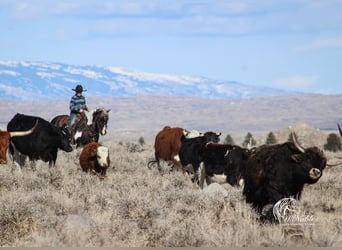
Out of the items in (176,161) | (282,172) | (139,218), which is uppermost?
(282,172)

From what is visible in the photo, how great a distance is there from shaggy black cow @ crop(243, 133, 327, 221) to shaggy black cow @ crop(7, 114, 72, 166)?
880 cm

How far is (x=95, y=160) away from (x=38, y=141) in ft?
6.07

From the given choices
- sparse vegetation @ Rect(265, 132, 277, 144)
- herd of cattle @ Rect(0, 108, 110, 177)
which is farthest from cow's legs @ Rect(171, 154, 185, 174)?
sparse vegetation @ Rect(265, 132, 277, 144)

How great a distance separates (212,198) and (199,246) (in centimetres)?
312

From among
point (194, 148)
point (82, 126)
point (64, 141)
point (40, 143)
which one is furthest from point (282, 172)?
point (82, 126)

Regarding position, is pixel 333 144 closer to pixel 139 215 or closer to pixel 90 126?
pixel 90 126

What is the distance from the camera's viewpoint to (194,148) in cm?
1753

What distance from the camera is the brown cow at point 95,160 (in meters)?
18.0

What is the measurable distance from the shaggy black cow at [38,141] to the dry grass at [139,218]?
3493 millimetres

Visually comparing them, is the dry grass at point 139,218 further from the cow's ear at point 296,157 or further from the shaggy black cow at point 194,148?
the shaggy black cow at point 194,148

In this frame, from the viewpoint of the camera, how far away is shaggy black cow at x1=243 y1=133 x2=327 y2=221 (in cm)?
1094

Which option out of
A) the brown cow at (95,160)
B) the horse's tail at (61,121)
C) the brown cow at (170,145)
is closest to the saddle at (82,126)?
the horse's tail at (61,121)

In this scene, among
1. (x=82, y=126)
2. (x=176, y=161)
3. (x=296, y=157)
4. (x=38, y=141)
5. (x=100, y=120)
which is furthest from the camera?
(x=82, y=126)

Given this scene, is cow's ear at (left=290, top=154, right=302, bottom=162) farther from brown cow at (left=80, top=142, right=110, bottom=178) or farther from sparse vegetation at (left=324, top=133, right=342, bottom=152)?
sparse vegetation at (left=324, top=133, right=342, bottom=152)
